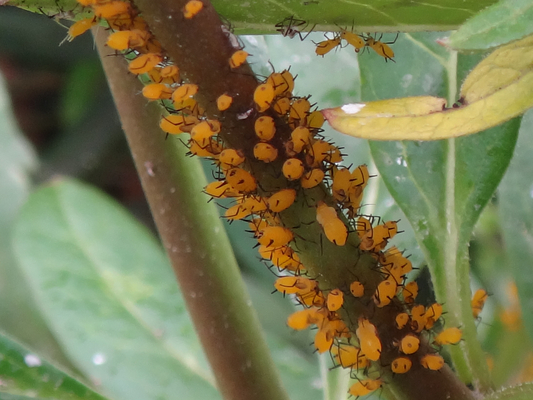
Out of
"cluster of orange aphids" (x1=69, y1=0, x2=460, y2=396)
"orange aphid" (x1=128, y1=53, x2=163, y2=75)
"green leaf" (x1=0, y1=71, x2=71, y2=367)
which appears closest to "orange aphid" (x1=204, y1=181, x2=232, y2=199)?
"cluster of orange aphids" (x1=69, y1=0, x2=460, y2=396)

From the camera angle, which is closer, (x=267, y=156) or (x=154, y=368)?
→ (x=267, y=156)

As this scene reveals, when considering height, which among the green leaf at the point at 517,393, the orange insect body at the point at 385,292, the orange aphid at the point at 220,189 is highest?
the orange aphid at the point at 220,189

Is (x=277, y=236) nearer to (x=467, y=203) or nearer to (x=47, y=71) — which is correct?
(x=467, y=203)

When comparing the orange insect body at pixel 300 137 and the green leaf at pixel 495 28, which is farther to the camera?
the orange insect body at pixel 300 137

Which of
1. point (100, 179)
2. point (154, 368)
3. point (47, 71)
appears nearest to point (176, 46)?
point (154, 368)

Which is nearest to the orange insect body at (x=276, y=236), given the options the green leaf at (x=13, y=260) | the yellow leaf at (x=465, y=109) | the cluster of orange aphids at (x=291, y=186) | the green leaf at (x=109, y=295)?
the cluster of orange aphids at (x=291, y=186)

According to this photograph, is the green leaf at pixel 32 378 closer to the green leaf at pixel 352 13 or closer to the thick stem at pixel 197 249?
the thick stem at pixel 197 249
